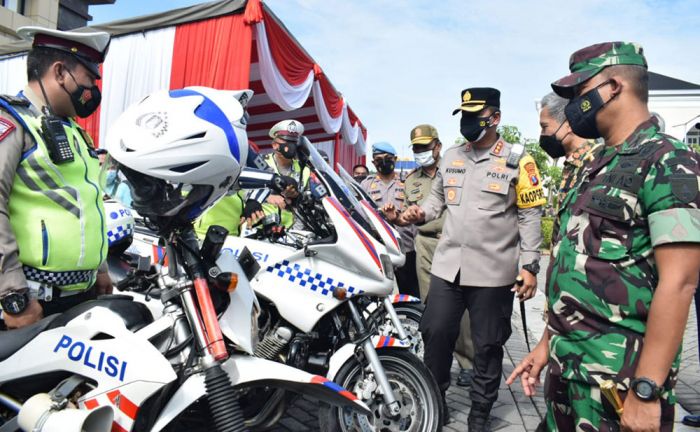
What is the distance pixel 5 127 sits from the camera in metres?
2.07

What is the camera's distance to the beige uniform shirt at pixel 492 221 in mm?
3158

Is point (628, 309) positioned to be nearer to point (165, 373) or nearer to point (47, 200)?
point (165, 373)

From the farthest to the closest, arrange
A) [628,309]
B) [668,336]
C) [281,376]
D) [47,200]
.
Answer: [47,200], [281,376], [628,309], [668,336]

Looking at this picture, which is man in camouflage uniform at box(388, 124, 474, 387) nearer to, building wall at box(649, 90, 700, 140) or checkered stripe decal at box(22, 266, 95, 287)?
checkered stripe decal at box(22, 266, 95, 287)

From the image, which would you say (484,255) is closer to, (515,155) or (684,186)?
(515,155)

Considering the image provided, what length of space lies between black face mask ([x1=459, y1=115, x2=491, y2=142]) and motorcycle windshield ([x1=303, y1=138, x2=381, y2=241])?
0.81m

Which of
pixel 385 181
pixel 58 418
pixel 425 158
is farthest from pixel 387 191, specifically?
pixel 58 418

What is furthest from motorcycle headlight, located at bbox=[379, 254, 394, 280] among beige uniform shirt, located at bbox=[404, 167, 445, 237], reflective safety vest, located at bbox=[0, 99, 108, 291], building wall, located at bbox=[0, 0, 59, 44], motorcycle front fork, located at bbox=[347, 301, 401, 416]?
building wall, located at bbox=[0, 0, 59, 44]

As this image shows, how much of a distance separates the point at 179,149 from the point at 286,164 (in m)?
3.48

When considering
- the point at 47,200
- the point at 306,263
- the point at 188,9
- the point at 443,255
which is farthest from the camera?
the point at 188,9

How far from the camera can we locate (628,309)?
154 centimetres

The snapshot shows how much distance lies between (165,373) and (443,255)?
202 cm

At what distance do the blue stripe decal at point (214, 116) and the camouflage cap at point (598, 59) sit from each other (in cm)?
113

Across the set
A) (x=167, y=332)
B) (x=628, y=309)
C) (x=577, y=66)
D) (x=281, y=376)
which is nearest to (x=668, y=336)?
(x=628, y=309)
